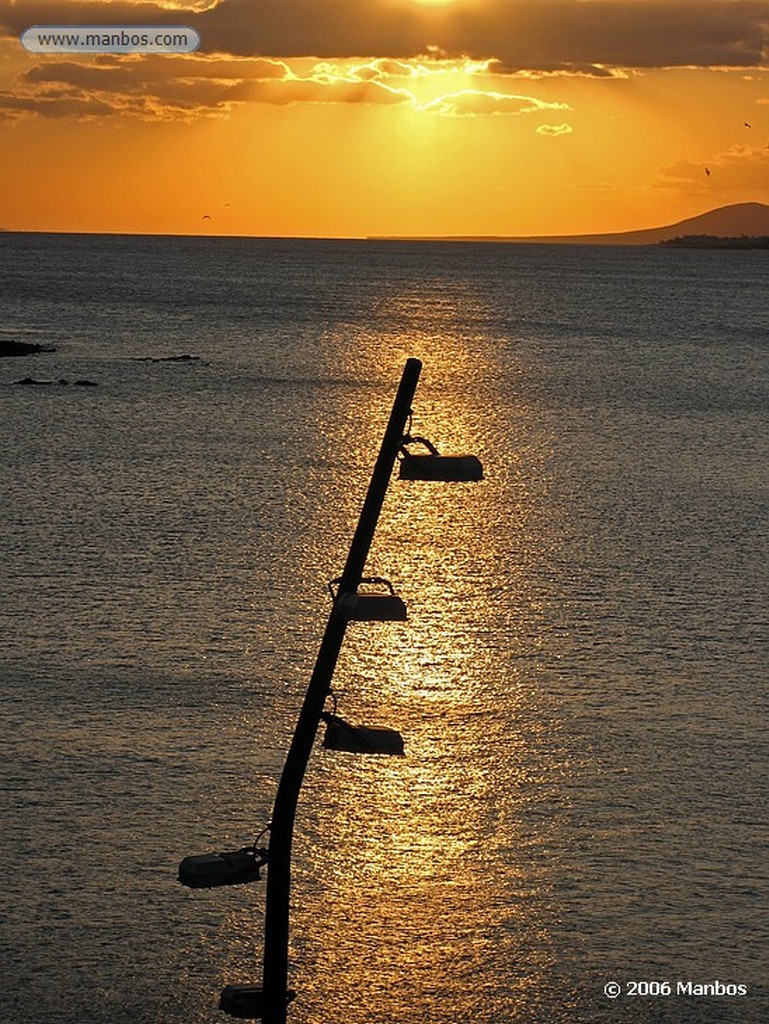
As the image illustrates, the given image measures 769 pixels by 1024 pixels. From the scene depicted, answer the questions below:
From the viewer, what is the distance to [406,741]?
2839 cm

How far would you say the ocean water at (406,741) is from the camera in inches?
826

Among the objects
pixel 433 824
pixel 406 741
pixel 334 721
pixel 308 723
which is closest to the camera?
pixel 308 723

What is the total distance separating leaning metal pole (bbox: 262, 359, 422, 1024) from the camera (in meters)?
14.5

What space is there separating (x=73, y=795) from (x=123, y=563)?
54.3ft

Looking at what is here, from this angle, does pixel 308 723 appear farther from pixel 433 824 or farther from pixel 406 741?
pixel 406 741

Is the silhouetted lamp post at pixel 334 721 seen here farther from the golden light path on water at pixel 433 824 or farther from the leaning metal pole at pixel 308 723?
the golden light path on water at pixel 433 824

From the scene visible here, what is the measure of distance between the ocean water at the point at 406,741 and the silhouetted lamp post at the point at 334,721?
4.95 metres

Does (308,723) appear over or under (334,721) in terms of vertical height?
over

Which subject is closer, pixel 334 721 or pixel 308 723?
pixel 308 723

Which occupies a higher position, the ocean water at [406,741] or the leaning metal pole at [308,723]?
the leaning metal pole at [308,723]

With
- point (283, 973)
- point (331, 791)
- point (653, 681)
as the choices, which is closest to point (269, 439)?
point (653, 681)

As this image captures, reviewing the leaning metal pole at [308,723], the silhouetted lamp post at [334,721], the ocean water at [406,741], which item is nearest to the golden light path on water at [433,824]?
the ocean water at [406,741]

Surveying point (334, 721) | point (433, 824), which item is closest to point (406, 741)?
point (433, 824)

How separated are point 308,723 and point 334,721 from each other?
448mm
